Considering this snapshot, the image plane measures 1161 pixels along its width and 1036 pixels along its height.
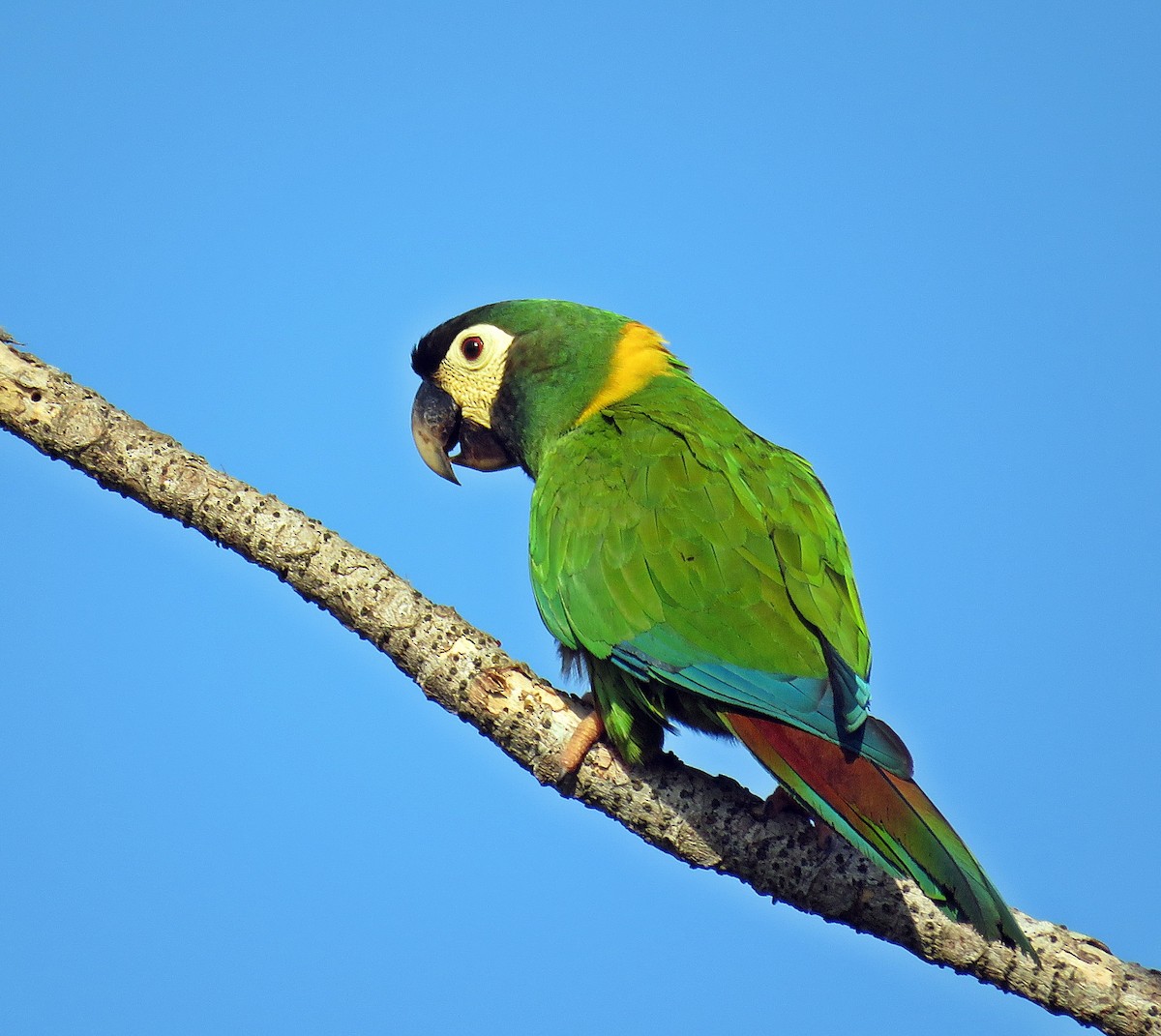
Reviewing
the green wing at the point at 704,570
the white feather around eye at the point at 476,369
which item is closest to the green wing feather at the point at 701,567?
the green wing at the point at 704,570

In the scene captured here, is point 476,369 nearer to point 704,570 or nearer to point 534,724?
point 704,570

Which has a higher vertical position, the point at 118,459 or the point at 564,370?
the point at 564,370

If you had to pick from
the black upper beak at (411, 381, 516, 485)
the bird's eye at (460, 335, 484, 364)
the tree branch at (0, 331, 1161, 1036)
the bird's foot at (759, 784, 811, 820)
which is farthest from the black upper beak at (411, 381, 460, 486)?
the bird's foot at (759, 784, 811, 820)

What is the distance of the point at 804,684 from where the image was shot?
254 cm

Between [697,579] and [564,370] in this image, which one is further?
[564,370]

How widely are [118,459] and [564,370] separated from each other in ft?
5.25

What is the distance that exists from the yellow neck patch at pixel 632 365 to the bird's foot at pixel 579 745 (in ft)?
4.13

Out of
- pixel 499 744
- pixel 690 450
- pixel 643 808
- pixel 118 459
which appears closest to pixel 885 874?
pixel 643 808

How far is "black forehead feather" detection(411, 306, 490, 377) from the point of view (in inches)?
162

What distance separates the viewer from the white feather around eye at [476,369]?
403 centimetres

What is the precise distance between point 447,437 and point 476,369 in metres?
0.36

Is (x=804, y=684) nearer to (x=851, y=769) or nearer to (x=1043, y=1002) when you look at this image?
(x=851, y=769)

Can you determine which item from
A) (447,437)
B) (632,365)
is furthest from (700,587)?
(447,437)

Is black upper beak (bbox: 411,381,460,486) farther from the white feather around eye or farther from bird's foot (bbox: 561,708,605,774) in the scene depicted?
bird's foot (bbox: 561,708,605,774)
